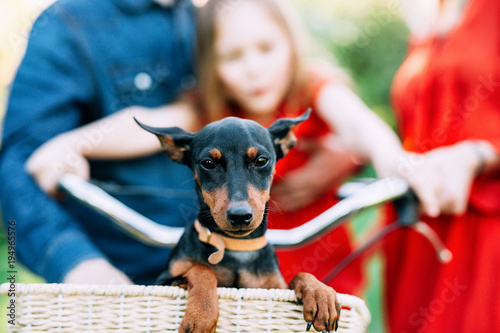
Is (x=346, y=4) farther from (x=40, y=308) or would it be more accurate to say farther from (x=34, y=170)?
(x=40, y=308)

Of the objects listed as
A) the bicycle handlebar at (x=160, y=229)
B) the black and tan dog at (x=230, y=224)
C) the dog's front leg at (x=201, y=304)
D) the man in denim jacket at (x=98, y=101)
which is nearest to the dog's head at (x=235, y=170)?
the black and tan dog at (x=230, y=224)

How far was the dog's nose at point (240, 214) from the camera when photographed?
965 millimetres

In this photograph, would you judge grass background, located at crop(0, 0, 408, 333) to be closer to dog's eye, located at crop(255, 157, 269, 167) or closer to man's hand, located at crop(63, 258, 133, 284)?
man's hand, located at crop(63, 258, 133, 284)

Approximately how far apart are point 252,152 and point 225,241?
29cm

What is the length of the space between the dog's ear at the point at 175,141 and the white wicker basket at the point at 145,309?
37cm

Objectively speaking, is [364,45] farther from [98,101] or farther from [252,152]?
[252,152]

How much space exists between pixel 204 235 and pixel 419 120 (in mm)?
1318

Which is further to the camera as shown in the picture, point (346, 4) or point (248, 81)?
point (346, 4)

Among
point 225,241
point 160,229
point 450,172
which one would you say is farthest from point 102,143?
point 450,172

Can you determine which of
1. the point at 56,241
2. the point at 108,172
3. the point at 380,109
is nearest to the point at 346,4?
the point at 380,109

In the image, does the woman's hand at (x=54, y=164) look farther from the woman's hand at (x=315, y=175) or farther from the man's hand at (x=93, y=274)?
the woman's hand at (x=315, y=175)

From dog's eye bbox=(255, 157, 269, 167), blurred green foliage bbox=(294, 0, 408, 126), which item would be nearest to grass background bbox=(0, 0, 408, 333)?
blurred green foliage bbox=(294, 0, 408, 126)

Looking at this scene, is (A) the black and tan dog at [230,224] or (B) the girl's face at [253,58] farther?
(B) the girl's face at [253,58]

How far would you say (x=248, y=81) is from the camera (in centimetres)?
189
